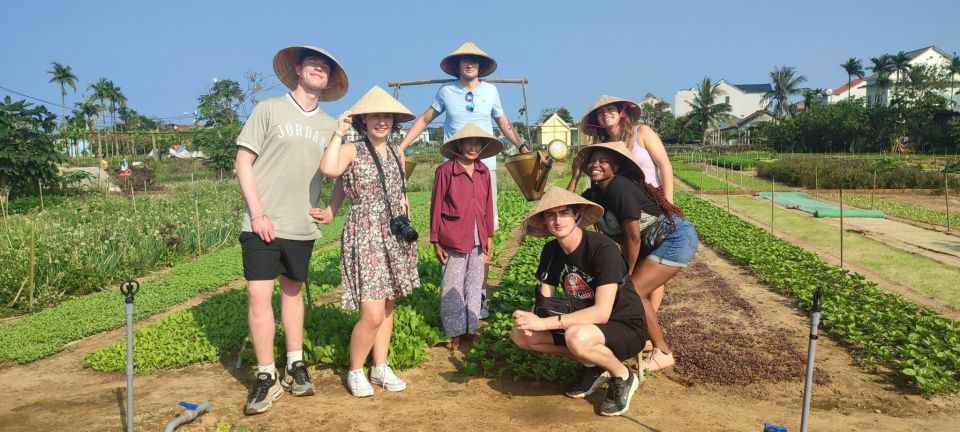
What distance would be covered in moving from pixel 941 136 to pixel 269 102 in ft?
154

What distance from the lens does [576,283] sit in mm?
3605

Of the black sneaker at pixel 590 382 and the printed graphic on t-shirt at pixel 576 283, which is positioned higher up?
the printed graphic on t-shirt at pixel 576 283

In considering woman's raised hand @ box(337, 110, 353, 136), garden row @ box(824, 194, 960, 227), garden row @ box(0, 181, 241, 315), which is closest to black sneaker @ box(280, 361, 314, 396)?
woman's raised hand @ box(337, 110, 353, 136)

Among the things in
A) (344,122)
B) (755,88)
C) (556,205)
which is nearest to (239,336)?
(344,122)

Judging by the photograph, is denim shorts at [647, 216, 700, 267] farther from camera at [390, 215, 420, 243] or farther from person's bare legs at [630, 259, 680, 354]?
camera at [390, 215, 420, 243]

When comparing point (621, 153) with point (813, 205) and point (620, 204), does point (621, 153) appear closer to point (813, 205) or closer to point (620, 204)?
point (620, 204)

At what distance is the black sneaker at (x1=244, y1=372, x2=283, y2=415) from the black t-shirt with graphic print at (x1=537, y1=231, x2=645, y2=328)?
5.19 ft

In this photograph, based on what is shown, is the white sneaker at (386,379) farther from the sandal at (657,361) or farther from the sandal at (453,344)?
the sandal at (657,361)

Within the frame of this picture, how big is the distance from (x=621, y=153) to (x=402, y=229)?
51.8 inches

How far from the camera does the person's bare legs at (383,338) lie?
3.84 metres

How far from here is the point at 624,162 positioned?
12.8 ft

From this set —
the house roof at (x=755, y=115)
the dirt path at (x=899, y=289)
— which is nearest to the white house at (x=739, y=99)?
the house roof at (x=755, y=115)

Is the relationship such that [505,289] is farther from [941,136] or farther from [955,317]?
[941,136]

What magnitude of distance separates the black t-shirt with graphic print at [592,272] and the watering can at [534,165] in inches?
80.8
